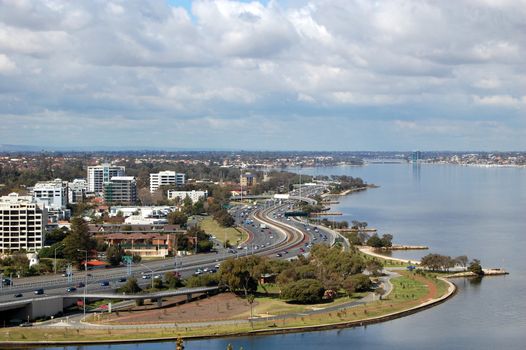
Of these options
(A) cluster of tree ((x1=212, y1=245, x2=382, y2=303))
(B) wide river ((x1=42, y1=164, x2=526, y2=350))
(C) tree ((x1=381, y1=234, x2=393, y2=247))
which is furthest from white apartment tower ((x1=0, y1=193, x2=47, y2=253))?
(B) wide river ((x1=42, y1=164, x2=526, y2=350))

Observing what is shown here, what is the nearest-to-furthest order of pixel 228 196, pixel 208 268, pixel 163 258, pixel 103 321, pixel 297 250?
pixel 103 321
pixel 208 268
pixel 163 258
pixel 297 250
pixel 228 196

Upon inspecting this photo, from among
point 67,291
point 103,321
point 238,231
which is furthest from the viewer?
point 238,231

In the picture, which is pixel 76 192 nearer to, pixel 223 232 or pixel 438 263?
pixel 223 232

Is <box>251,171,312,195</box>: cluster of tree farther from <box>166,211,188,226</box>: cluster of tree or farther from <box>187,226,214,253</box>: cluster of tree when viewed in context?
<box>187,226,214,253</box>: cluster of tree

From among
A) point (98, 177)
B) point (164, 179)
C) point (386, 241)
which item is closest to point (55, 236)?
point (386, 241)

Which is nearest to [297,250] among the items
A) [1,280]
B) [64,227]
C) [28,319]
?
[64,227]

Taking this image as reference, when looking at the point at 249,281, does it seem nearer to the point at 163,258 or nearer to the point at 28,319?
the point at 28,319

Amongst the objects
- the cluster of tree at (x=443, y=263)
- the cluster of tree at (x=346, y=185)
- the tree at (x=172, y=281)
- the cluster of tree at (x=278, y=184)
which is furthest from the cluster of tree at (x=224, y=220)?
the cluster of tree at (x=346, y=185)
